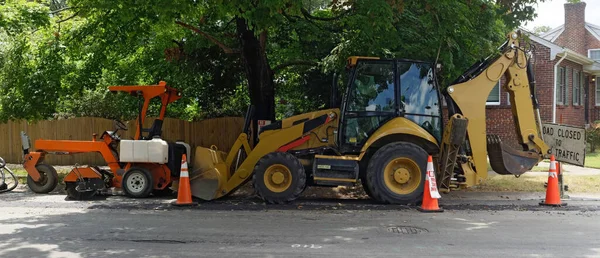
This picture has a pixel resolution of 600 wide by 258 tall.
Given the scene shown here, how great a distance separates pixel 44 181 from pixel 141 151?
8.57ft

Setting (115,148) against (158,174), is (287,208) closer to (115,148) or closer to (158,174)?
(158,174)

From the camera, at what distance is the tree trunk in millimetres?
11859

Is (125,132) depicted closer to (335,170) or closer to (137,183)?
(137,183)

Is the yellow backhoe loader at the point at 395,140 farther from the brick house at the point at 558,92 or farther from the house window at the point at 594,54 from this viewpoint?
the house window at the point at 594,54

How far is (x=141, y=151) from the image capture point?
32.4 ft

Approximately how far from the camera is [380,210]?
8.71 m

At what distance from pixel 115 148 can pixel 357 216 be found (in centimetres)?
546

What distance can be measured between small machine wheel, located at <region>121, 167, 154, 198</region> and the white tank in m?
0.27

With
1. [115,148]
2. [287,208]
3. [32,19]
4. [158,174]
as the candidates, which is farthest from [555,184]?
[32,19]

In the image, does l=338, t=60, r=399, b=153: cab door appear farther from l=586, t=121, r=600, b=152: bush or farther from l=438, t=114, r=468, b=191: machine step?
l=586, t=121, r=600, b=152: bush

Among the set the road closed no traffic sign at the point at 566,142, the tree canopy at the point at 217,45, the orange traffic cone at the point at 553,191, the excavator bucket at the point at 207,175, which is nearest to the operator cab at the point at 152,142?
the excavator bucket at the point at 207,175

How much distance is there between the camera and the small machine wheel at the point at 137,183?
10016 millimetres

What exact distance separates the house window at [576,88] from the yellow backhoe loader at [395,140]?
46.6ft

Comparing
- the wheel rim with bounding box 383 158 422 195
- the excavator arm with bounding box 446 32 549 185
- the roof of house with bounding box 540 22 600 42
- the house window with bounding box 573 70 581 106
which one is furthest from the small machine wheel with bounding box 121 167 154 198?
the roof of house with bounding box 540 22 600 42
